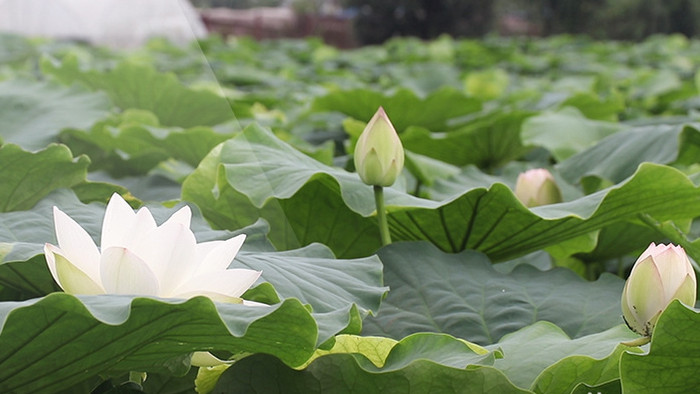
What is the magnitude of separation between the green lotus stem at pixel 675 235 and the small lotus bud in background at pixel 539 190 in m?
0.15

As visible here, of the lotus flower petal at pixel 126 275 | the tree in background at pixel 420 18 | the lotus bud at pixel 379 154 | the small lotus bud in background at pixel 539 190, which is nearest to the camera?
the lotus flower petal at pixel 126 275

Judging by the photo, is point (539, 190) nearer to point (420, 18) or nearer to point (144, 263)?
point (144, 263)

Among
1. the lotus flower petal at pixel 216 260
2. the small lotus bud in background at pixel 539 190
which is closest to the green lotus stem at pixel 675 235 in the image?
the small lotus bud in background at pixel 539 190

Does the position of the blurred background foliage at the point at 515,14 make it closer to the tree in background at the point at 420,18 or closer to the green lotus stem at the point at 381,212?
the tree in background at the point at 420,18

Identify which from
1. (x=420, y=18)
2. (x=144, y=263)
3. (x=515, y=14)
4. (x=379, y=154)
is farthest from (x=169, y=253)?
(x=515, y=14)

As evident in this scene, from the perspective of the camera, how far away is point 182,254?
63cm

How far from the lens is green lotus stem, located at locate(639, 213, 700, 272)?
3.10 ft

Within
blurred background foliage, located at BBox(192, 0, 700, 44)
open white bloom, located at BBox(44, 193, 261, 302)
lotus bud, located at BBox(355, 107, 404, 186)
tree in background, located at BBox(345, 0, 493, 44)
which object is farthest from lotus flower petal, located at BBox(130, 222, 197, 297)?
tree in background, located at BBox(345, 0, 493, 44)

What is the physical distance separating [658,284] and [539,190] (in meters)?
0.48

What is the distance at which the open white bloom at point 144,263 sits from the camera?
24.0 inches

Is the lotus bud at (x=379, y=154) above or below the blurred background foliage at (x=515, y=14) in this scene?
above

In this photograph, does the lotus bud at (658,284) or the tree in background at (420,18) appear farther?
the tree in background at (420,18)

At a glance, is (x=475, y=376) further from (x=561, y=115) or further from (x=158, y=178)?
(x=561, y=115)

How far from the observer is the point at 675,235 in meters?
0.98
